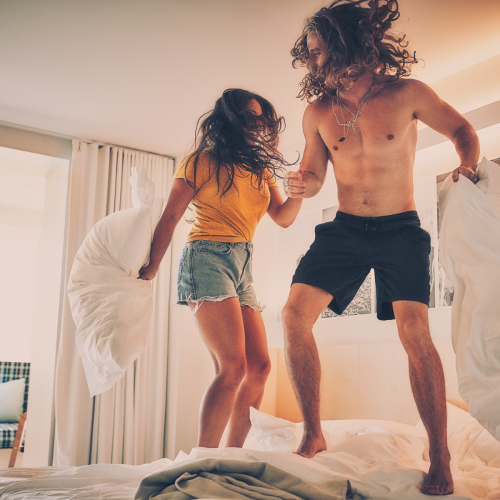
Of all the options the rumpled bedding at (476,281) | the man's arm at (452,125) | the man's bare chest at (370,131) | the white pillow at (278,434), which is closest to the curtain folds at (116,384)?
the white pillow at (278,434)

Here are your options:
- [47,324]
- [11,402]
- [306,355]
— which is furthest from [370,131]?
[11,402]

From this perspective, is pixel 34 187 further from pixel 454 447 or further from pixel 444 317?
pixel 454 447

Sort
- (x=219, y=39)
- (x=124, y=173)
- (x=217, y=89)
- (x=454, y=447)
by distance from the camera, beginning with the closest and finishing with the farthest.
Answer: (x=454, y=447)
(x=219, y=39)
(x=217, y=89)
(x=124, y=173)

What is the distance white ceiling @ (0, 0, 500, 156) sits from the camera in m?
2.59

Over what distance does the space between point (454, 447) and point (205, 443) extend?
1.17 m

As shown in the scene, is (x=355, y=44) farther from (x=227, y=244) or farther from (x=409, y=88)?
(x=227, y=244)

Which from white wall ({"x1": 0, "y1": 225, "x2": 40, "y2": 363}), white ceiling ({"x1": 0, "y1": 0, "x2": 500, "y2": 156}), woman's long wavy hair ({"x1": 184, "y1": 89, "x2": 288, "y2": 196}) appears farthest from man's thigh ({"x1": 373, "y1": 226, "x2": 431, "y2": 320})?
white wall ({"x1": 0, "y1": 225, "x2": 40, "y2": 363})

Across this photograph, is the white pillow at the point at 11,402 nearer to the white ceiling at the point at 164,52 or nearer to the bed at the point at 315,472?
the white ceiling at the point at 164,52

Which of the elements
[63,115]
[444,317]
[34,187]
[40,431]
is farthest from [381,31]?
[34,187]

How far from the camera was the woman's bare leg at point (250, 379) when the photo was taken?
1915 millimetres

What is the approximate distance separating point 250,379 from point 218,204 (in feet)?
2.31

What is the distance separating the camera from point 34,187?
514 cm

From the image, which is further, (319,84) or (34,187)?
(34,187)

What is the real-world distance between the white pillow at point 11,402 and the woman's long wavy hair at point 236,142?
4372 millimetres
